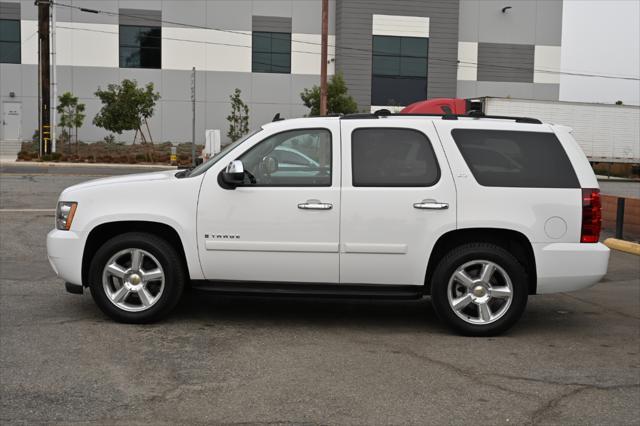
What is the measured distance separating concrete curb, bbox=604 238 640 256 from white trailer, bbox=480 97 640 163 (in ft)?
80.2

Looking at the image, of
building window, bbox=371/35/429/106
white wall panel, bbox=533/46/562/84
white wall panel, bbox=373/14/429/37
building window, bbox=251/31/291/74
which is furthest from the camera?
white wall panel, bbox=533/46/562/84

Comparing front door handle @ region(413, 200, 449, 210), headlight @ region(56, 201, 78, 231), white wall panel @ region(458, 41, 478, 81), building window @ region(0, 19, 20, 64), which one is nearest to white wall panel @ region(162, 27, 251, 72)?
building window @ region(0, 19, 20, 64)

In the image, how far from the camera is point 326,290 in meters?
6.59

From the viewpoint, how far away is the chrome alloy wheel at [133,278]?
660 cm

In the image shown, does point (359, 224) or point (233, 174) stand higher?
point (233, 174)

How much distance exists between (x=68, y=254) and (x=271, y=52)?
4294 centimetres

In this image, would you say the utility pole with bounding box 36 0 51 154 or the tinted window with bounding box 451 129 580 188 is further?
the utility pole with bounding box 36 0 51 154

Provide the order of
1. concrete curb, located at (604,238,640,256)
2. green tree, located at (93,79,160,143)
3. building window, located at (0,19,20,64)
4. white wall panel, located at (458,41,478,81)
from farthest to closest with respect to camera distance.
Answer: white wall panel, located at (458,41,478,81) < building window, located at (0,19,20,64) < green tree, located at (93,79,160,143) < concrete curb, located at (604,238,640,256)

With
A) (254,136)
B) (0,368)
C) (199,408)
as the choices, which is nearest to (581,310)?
(254,136)

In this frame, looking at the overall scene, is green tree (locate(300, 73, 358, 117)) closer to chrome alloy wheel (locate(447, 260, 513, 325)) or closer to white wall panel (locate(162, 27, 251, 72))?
white wall panel (locate(162, 27, 251, 72))

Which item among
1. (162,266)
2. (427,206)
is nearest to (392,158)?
(427,206)

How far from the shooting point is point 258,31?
48.3 metres

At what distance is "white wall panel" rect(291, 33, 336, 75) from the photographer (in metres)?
48.5

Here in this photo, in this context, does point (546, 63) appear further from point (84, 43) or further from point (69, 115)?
point (69, 115)
